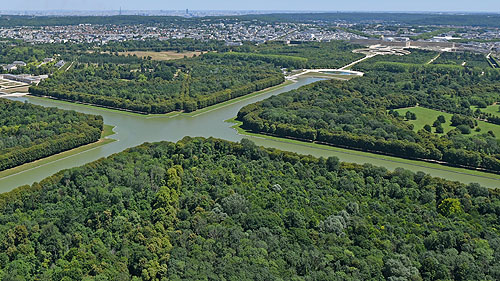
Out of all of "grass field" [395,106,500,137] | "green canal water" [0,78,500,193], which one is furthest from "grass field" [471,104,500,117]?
"green canal water" [0,78,500,193]

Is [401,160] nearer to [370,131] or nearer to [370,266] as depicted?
[370,131]

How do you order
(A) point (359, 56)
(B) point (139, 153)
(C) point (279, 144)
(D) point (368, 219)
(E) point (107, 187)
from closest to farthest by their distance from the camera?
(D) point (368, 219) < (E) point (107, 187) < (B) point (139, 153) < (C) point (279, 144) < (A) point (359, 56)

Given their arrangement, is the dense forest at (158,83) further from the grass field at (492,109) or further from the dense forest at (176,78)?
the grass field at (492,109)

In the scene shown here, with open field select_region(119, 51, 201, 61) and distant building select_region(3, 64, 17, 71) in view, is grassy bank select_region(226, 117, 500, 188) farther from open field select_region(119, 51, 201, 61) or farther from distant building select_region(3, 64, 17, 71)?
open field select_region(119, 51, 201, 61)

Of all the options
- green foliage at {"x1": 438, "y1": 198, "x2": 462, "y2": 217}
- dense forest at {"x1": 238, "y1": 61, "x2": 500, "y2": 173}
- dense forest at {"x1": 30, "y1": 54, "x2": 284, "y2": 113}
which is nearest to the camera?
green foliage at {"x1": 438, "y1": 198, "x2": 462, "y2": 217}

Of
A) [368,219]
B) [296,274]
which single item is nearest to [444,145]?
[368,219]

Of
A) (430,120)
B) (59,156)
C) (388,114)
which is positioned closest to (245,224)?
(59,156)
